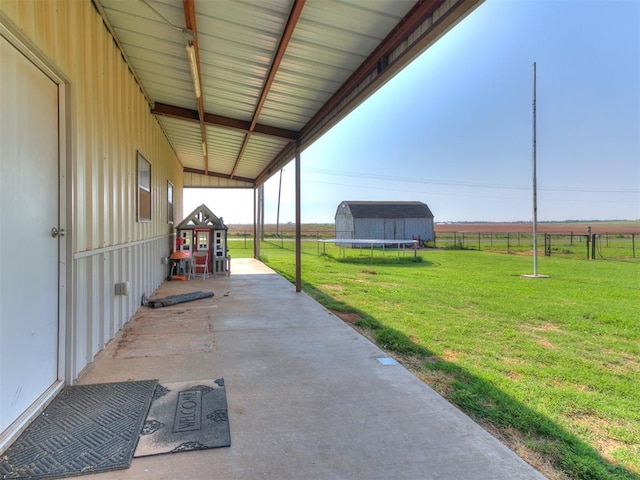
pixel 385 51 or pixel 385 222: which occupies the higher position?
pixel 385 51

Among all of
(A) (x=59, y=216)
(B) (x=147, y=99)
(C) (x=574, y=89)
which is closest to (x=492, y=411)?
(A) (x=59, y=216)

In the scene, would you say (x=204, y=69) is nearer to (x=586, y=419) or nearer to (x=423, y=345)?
(x=423, y=345)

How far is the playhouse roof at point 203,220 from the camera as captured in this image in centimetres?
944

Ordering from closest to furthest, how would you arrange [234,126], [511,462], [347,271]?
1. [511,462]
2. [234,126]
3. [347,271]

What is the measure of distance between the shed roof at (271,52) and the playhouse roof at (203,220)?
10.9ft

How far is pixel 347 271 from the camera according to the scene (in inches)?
454

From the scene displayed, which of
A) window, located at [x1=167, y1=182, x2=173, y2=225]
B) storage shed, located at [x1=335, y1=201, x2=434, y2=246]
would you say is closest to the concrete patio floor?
window, located at [x1=167, y1=182, x2=173, y2=225]

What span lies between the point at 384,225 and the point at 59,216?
79.9 feet

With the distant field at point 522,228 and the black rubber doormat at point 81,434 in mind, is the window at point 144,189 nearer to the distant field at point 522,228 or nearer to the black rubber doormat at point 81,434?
the black rubber doormat at point 81,434

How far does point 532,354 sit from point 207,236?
798cm

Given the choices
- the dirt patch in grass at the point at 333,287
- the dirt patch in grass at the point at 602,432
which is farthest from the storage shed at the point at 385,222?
the dirt patch in grass at the point at 602,432

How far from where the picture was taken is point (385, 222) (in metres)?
26.2

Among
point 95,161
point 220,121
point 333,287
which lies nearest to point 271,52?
point 95,161

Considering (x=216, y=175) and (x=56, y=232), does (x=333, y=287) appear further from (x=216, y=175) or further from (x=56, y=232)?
(x=216, y=175)
